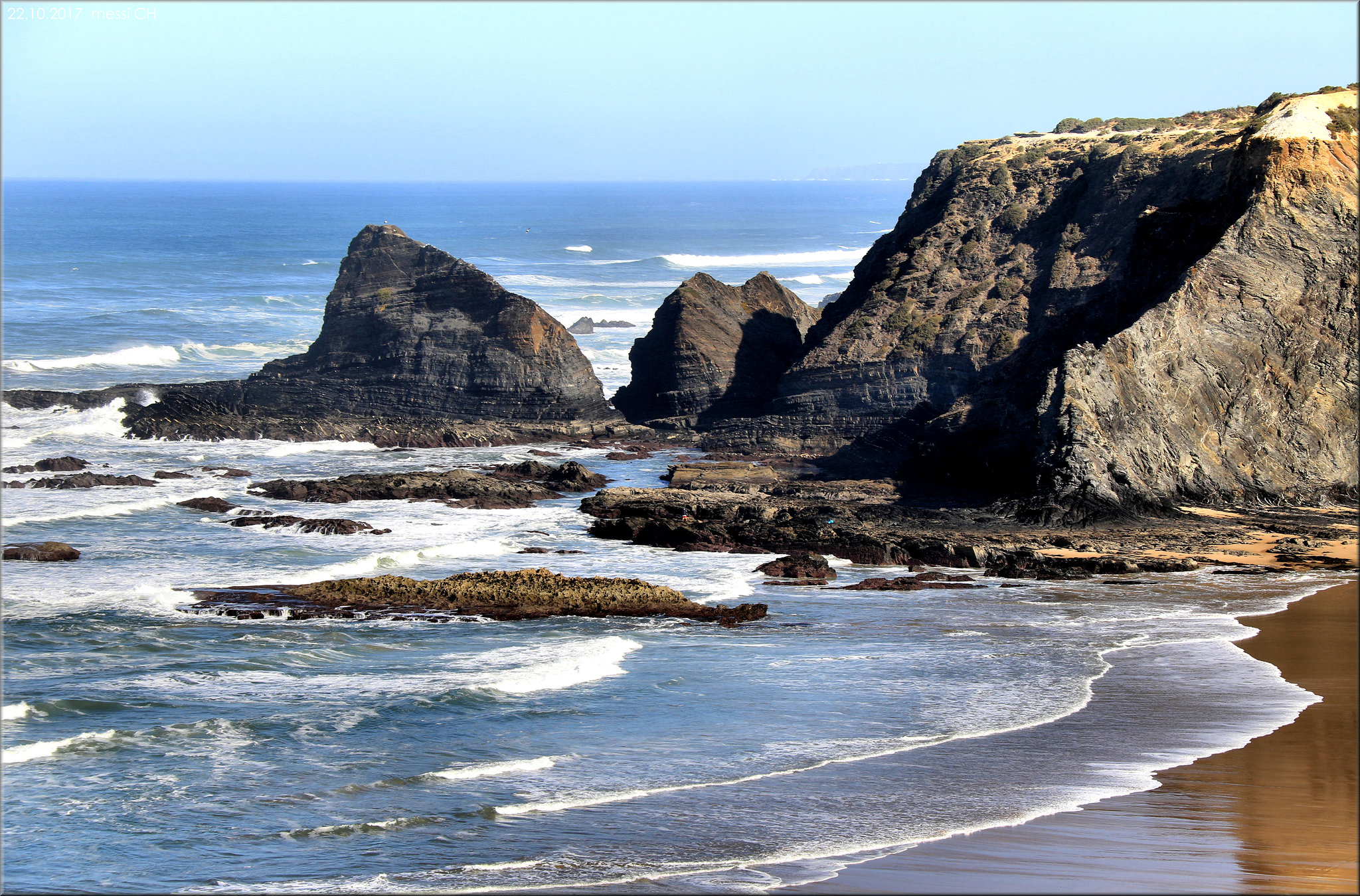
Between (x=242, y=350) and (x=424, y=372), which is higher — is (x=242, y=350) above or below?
above

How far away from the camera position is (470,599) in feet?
68.9

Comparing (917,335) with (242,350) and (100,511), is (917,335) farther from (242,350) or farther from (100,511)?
(242,350)

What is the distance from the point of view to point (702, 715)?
1476 centimetres

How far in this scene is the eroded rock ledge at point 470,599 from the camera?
66.1 ft

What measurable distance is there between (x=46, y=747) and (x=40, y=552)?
11.3m

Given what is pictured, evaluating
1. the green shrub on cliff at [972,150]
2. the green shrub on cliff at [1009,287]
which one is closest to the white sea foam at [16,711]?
the green shrub on cliff at [1009,287]

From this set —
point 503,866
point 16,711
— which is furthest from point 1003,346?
point 503,866

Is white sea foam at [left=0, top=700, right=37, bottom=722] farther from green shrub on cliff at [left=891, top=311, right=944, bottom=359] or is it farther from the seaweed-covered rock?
green shrub on cliff at [left=891, top=311, right=944, bottom=359]

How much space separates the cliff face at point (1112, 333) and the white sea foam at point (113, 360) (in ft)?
101

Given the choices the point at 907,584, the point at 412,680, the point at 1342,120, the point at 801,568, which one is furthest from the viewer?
the point at 1342,120

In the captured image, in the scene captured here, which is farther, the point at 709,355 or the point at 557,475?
the point at 709,355

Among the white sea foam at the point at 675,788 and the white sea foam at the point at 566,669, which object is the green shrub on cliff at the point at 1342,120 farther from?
the white sea foam at the point at 675,788

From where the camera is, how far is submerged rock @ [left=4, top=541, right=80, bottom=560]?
23516 millimetres

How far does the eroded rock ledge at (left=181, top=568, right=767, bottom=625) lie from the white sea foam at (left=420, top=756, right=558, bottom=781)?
7.02 meters
